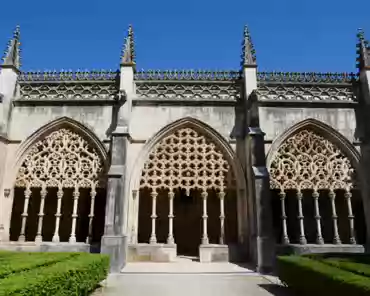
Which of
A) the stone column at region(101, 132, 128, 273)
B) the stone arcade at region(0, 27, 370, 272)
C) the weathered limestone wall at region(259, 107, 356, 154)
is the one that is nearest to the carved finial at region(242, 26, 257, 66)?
the stone arcade at region(0, 27, 370, 272)

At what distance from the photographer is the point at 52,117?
37.7 feet

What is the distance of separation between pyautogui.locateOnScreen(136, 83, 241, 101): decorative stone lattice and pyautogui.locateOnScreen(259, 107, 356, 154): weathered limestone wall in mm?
1386

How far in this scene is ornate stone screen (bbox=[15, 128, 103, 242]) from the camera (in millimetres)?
10836

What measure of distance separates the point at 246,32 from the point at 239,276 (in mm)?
8975

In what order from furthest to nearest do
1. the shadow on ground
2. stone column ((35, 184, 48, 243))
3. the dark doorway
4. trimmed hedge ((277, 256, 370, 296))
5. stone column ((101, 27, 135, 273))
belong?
the dark doorway
stone column ((35, 184, 48, 243))
stone column ((101, 27, 135, 273))
the shadow on ground
trimmed hedge ((277, 256, 370, 296))

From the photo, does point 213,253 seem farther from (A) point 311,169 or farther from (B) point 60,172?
(B) point 60,172

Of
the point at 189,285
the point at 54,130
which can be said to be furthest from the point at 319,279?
the point at 54,130

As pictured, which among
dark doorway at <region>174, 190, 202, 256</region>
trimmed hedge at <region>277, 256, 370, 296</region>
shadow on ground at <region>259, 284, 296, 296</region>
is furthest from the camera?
dark doorway at <region>174, 190, 202, 256</region>

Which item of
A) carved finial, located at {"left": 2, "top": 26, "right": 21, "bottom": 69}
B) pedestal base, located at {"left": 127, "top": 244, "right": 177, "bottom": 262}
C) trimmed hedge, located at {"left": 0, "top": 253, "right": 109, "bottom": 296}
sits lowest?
pedestal base, located at {"left": 127, "top": 244, "right": 177, "bottom": 262}

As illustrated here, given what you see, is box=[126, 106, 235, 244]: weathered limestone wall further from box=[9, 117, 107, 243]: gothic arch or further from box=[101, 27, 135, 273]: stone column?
box=[9, 117, 107, 243]: gothic arch

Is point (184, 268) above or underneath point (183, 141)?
underneath

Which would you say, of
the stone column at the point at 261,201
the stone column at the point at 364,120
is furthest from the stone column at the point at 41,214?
the stone column at the point at 364,120

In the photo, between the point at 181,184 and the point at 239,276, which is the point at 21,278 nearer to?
the point at 239,276

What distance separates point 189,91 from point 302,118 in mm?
4344
